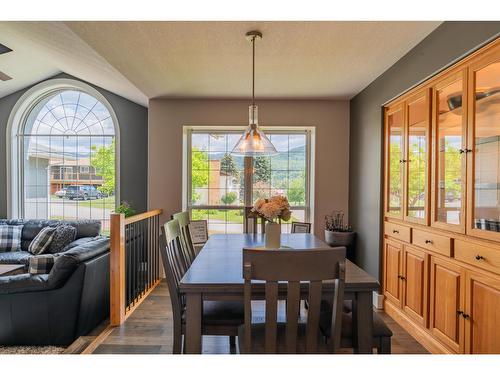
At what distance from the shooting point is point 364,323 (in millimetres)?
1547

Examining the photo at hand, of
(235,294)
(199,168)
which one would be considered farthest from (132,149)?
(235,294)

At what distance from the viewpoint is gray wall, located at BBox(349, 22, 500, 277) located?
2.01 meters

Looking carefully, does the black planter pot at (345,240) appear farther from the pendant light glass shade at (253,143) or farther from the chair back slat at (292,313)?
the chair back slat at (292,313)

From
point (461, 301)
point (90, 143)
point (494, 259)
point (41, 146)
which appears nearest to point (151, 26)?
point (494, 259)

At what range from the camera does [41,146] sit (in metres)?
5.43

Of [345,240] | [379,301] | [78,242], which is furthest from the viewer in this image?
[78,242]

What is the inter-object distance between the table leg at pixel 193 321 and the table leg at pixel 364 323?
2.54 ft

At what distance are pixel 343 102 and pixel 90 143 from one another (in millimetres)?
4116

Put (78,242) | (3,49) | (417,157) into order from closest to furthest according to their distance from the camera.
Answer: (417,157) < (3,49) < (78,242)

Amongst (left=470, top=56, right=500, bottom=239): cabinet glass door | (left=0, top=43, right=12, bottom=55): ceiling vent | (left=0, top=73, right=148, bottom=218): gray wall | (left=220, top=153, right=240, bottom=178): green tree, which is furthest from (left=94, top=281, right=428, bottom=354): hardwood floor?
(left=0, top=43, right=12, bottom=55): ceiling vent

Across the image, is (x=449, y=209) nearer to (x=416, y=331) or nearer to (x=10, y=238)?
(x=416, y=331)

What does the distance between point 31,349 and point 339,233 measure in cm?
318
